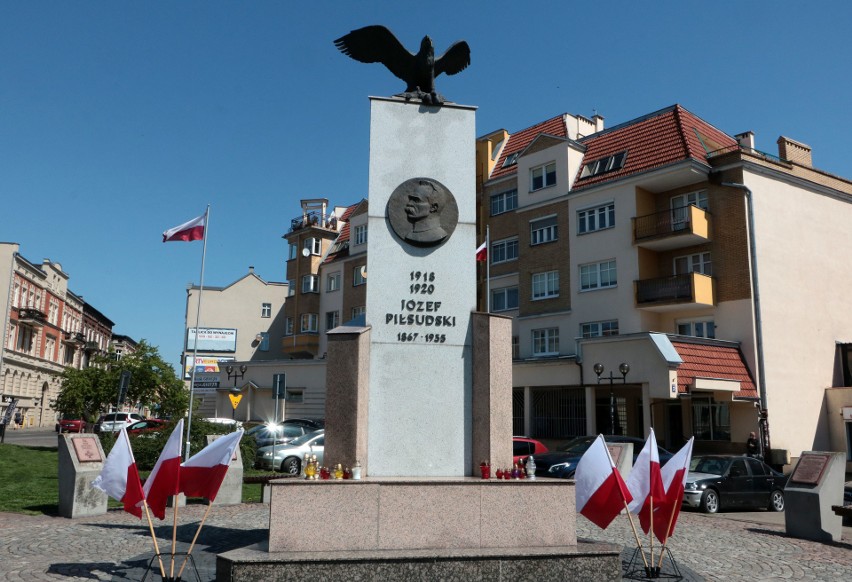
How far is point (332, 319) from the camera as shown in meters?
51.0

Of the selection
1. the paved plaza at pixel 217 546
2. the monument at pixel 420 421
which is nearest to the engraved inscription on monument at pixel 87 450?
the paved plaza at pixel 217 546

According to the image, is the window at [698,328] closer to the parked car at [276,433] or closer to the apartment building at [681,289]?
the apartment building at [681,289]

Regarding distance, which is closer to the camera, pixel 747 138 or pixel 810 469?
pixel 810 469

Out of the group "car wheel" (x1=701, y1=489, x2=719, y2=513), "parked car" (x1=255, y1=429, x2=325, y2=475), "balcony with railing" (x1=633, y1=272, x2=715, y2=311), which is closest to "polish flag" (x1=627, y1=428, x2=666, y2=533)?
"car wheel" (x1=701, y1=489, x2=719, y2=513)

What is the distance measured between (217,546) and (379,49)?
730 centimetres

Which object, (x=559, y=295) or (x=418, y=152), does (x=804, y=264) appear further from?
(x=418, y=152)

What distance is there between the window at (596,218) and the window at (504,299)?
520 centimetres

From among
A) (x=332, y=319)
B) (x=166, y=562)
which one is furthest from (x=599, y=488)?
(x=332, y=319)

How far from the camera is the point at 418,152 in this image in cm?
963

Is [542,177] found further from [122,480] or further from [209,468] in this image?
[122,480]

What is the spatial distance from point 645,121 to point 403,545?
3136 centimetres

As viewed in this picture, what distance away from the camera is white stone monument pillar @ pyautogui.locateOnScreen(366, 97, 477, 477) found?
8.88m

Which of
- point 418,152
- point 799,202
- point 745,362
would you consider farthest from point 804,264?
point 418,152

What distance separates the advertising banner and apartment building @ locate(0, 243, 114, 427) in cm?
716
